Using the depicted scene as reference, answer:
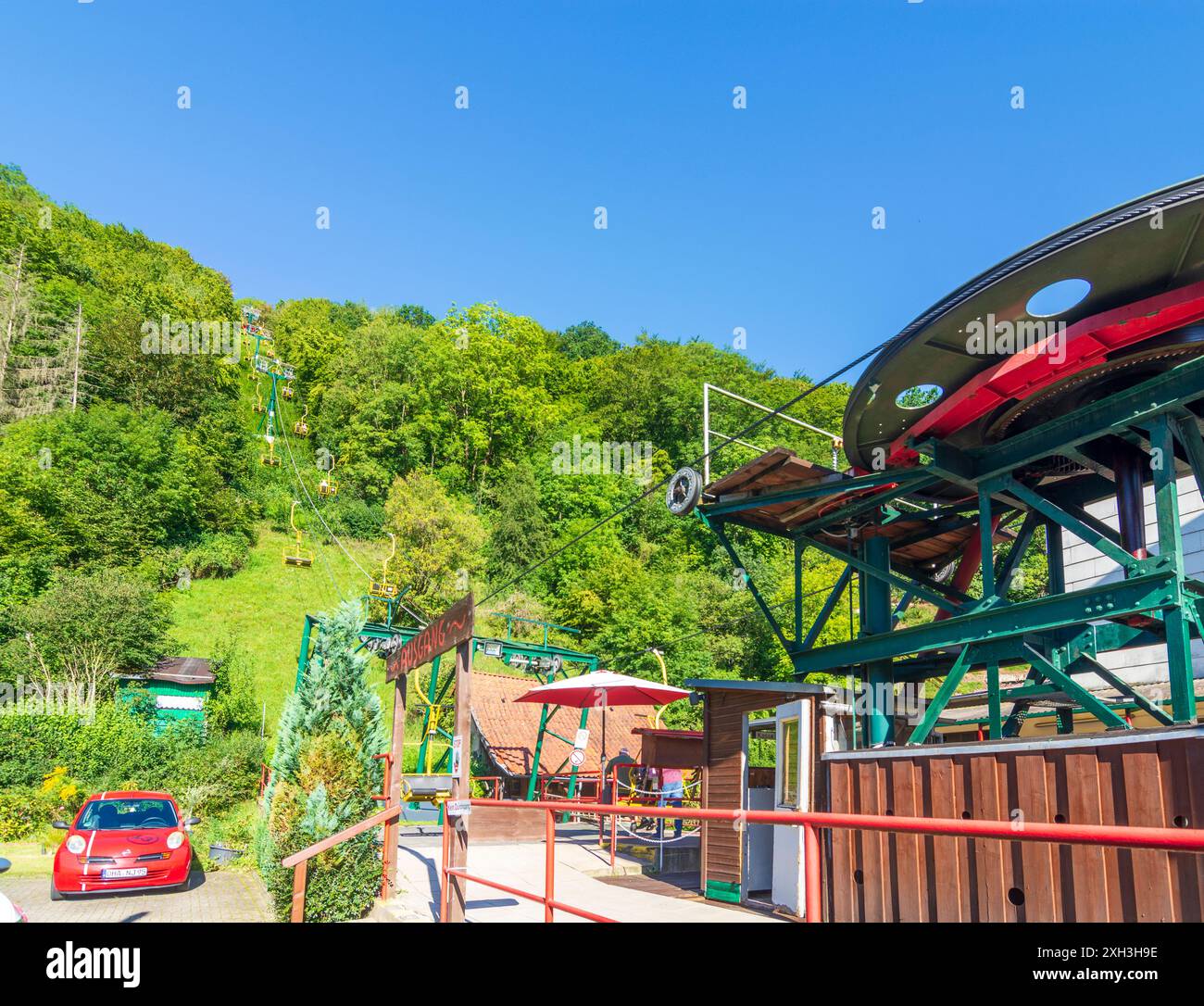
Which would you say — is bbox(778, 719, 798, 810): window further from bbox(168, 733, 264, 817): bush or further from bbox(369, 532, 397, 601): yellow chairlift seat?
bbox(369, 532, 397, 601): yellow chairlift seat

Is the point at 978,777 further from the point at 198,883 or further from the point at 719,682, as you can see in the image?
the point at 198,883

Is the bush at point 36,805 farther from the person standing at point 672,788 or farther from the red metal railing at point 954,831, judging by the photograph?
the red metal railing at point 954,831

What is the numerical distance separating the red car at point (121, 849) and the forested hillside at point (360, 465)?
40.6 feet

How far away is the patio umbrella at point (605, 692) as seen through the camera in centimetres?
1547

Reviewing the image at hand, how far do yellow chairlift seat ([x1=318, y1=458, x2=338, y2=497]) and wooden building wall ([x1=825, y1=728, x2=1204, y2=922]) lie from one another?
40043 mm

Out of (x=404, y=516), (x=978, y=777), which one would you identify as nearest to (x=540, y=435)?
(x=404, y=516)

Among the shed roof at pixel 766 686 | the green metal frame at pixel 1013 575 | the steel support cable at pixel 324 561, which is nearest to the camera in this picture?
the green metal frame at pixel 1013 575

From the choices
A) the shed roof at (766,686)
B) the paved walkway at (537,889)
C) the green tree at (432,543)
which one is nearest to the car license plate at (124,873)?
the paved walkway at (537,889)

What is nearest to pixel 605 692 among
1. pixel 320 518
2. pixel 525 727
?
pixel 525 727

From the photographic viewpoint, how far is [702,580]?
126 ft

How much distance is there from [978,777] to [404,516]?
31982mm

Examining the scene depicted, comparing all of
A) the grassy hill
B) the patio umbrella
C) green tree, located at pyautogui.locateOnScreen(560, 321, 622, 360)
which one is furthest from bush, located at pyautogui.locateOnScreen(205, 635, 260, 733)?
green tree, located at pyautogui.locateOnScreen(560, 321, 622, 360)

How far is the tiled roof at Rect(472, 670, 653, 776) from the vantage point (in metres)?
22.6

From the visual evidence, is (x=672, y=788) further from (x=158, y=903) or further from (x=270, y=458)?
(x=270, y=458)
